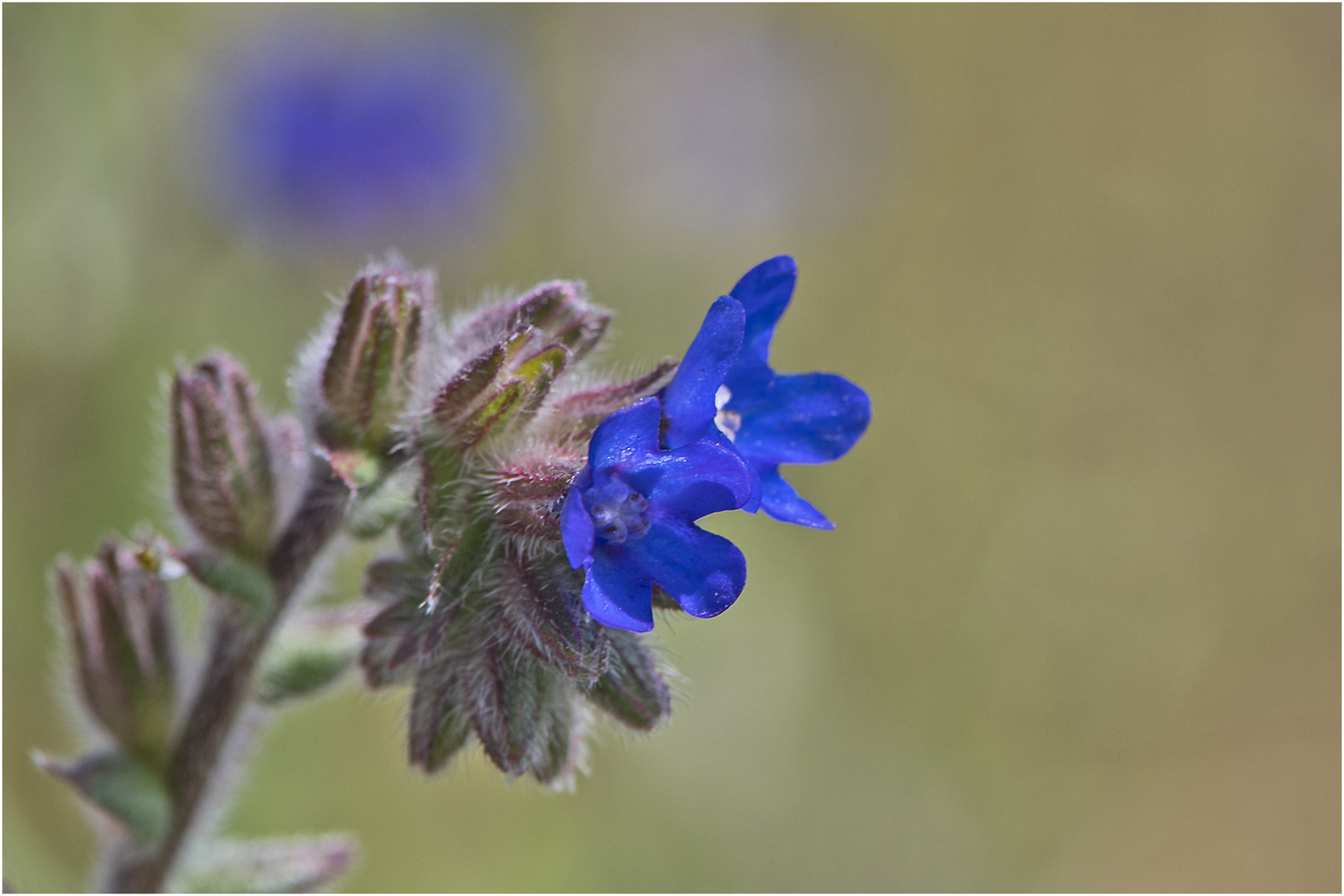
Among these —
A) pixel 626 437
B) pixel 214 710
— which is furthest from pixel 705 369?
pixel 214 710

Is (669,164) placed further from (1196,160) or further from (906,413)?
(1196,160)

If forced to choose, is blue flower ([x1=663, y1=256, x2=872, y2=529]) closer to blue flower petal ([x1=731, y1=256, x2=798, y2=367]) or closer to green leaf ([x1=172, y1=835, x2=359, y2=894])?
blue flower petal ([x1=731, y1=256, x2=798, y2=367])

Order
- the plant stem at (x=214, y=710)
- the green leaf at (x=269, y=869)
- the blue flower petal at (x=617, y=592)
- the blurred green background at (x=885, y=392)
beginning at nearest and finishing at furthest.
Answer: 1. the blue flower petal at (x=617, y=592)
2. the plant stem at (x=214, y=710)
3. the green leaf at (x=269, y=869)
4. the blurred green background at (x=885, y=392)

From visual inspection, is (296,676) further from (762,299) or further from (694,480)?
(762,299)

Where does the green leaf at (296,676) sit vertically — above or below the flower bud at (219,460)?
below

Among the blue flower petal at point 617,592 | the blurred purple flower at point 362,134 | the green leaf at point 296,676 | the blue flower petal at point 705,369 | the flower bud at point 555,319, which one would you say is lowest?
the green leaf at point 296,676

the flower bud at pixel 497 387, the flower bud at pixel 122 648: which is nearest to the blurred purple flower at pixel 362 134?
the flower bud at pixel 122 648

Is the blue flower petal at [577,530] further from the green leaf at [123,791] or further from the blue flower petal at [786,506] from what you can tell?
the green leaf at [123,791]
